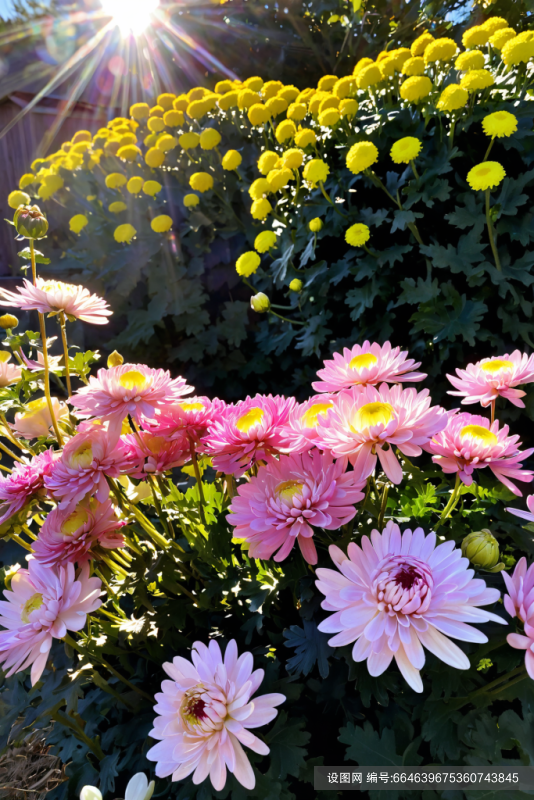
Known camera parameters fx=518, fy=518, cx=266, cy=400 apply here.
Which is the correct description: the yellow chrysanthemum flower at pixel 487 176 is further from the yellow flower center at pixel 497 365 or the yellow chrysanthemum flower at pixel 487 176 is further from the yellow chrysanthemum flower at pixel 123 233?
the yellow chrysanthemum flower at pixel 123 233

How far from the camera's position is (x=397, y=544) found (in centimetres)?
68

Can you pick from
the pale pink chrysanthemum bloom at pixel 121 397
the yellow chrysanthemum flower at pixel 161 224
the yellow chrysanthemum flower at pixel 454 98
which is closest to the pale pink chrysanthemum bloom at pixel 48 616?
the pale pink chrysanthemum bloom at pixel 121 397

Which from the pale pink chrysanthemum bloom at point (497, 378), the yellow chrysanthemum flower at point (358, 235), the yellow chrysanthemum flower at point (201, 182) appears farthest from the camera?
the yellow chrysanthemum flower at point (201, 182)

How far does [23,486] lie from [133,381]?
0.24 metres

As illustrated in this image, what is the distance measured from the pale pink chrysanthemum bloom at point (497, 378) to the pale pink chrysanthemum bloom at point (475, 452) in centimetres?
12

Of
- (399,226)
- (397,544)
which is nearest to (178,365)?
(399,226)

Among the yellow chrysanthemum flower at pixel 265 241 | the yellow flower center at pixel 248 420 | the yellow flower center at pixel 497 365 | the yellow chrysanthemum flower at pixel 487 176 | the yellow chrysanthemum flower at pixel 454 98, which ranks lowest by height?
the yellow chrysanthemum flower at pixel 265 241

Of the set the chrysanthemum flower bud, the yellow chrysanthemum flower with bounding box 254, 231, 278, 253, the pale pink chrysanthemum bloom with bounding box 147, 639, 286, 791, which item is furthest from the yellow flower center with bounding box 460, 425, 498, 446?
the yellow chrysanthemum flower with bounding box 254, 231, 278, 253

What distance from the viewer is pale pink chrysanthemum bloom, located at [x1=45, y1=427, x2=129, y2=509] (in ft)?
2.51

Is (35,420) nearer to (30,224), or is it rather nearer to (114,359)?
(114,359)

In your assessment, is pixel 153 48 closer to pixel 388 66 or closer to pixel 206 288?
pixel 206 288

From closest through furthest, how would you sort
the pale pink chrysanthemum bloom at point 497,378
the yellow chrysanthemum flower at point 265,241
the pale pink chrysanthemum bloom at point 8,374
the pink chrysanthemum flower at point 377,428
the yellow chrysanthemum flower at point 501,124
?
the pink chrysanthemum flower at point 377,428 < the pale pink chrysanthemum bloom at point 497,378 < the pale pink chrysanthemum bloom at point 8,374 < the yellow chrysanthemum flower at point 501,124 < the yellow chrysanthemum flower at point 265,241

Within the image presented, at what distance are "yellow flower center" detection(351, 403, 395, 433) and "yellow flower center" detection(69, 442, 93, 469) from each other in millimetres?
395

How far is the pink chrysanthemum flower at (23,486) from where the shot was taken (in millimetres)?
812
